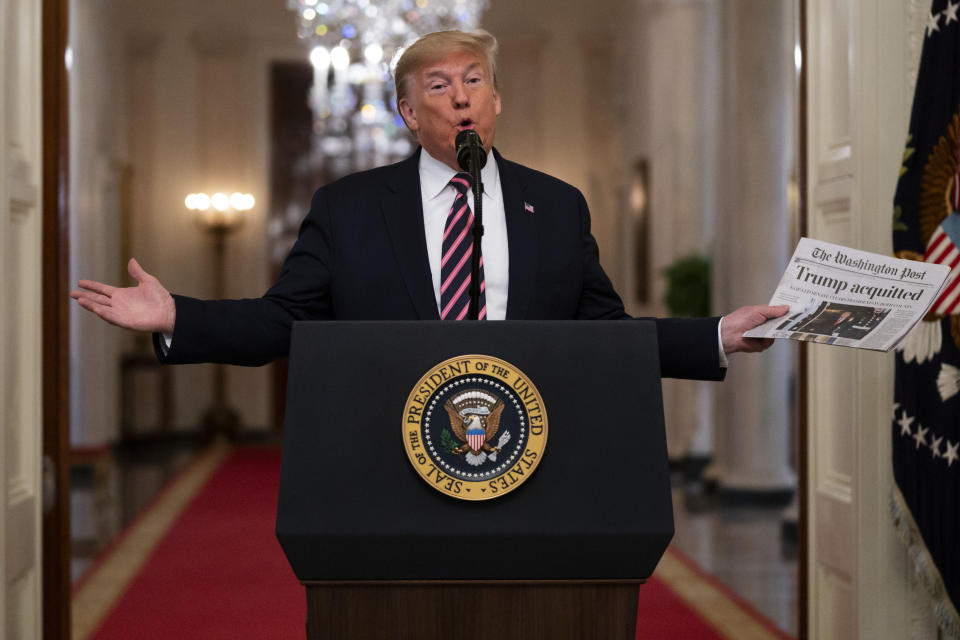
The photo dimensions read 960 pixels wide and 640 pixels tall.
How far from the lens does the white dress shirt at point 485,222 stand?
2.11m

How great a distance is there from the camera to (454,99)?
2.08m

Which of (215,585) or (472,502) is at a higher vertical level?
(472,502)

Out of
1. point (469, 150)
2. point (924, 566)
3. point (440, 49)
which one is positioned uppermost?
point (440, 49)

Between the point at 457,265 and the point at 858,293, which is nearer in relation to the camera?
the point at 858,293

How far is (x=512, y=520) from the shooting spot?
1.55 m

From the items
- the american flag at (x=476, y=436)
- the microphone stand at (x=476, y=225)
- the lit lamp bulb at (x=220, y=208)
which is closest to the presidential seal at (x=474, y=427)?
the american flag at (x=476, y=436)

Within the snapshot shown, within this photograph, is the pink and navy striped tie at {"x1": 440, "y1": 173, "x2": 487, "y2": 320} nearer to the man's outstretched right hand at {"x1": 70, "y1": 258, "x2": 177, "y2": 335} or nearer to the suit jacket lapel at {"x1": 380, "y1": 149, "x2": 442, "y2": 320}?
the suit jacket lapel at {"x1": 380, "y1": 149, "x2": 442, "y2": 320}

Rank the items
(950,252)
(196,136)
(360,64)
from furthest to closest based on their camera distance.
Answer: (196,136) < (360,64) < (950,252)

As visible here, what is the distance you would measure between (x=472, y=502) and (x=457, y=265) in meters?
0.62

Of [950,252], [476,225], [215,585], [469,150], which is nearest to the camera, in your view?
[476,225]

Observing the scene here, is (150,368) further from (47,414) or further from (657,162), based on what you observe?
(47,414)

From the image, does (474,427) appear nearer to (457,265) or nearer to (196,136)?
(457,265)

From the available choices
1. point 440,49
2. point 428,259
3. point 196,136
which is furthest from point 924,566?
point 196,136

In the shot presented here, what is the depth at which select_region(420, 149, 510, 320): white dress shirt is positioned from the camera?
83.2 inches
